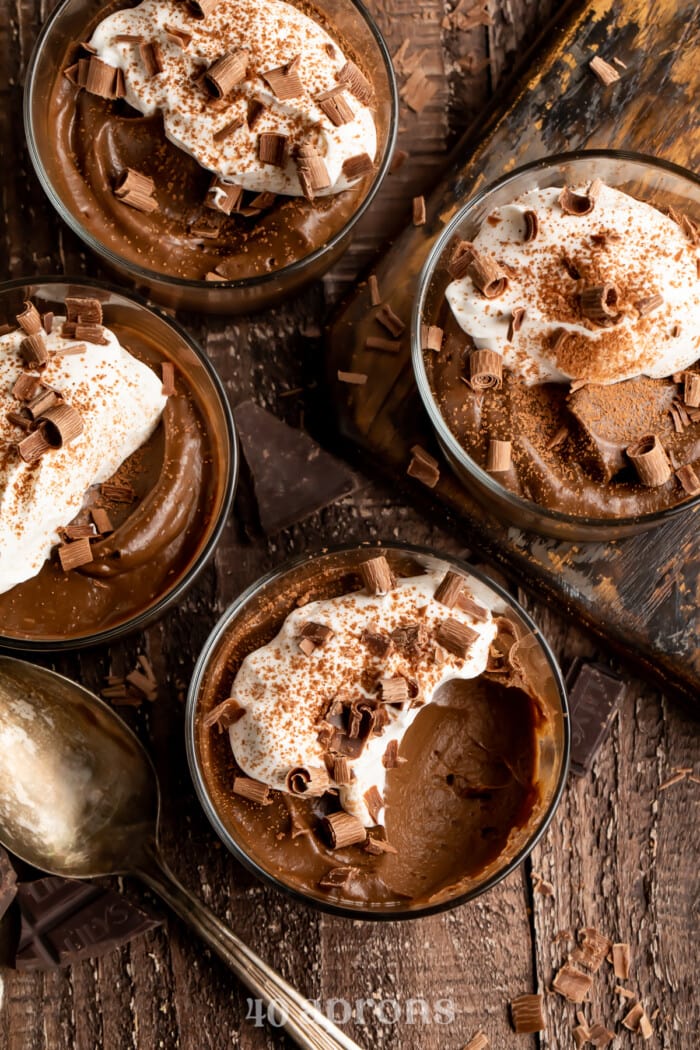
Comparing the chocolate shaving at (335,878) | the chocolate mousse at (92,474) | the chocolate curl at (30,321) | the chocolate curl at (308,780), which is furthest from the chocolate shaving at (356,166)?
the chocolate shaving at (335,878)

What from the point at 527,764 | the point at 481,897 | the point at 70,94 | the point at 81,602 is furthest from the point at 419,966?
the point at 70,94

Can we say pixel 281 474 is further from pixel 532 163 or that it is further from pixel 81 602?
pixel 532 163

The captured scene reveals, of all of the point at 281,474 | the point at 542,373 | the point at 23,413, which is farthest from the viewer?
the point at 281,474

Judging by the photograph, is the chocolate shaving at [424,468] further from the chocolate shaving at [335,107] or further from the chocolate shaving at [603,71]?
the chocolate shaving at [603,71]

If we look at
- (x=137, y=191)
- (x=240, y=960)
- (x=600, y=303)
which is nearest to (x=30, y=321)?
(x=137, y=191)

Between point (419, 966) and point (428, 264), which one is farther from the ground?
point (428, 264)

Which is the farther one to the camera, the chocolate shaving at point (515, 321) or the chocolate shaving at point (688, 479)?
the chocolate shaving at point (688, 479)

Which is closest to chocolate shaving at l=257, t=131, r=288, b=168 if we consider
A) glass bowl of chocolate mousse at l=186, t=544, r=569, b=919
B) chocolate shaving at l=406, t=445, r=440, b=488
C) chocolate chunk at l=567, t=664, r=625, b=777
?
chocolate shaving at l=406, t=445, r=440, b=488

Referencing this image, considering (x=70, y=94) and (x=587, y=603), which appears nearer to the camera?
(x=70, y=94)
